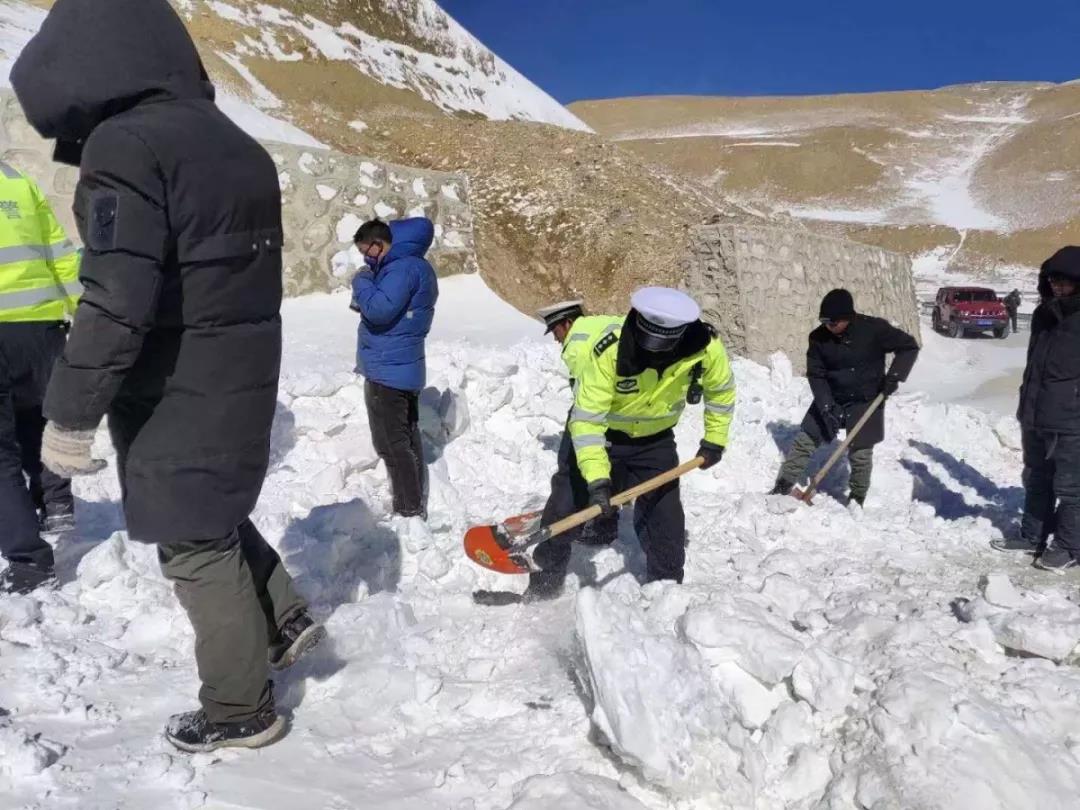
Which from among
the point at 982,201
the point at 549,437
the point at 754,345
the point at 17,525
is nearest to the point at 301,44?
the point at 754,345

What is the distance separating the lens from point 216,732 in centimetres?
226

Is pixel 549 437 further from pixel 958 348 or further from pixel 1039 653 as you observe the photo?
pixel 958 348

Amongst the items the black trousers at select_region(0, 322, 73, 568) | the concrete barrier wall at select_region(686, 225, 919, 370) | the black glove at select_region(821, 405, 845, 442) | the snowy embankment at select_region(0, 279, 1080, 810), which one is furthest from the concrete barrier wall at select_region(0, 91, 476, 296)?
the black glove at select_region(821, 405, 845, 442)

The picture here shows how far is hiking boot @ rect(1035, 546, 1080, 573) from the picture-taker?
14.8 ft

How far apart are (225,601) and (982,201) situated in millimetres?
50828

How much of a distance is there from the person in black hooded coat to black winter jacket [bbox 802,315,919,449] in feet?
13.7

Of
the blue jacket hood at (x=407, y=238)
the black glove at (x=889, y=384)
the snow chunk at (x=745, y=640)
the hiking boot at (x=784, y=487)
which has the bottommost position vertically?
the hiking boot at (x=784, y=487)

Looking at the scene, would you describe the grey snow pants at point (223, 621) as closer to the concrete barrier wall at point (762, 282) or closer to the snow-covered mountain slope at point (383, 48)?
the concrete barrier wall at point (762, 282)

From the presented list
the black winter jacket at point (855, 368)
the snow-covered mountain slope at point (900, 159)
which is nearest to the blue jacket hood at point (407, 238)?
the black winter jacket at point (855, 368)

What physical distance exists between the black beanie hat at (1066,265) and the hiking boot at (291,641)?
393cm

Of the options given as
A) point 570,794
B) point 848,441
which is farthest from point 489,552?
point 848,441

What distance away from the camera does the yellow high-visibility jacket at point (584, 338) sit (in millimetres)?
3440

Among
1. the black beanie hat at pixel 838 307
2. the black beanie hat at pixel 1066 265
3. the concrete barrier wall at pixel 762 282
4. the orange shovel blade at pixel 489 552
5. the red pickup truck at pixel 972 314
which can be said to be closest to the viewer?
the orange shovel blade at pixel 489 552

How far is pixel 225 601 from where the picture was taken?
2229 mm
